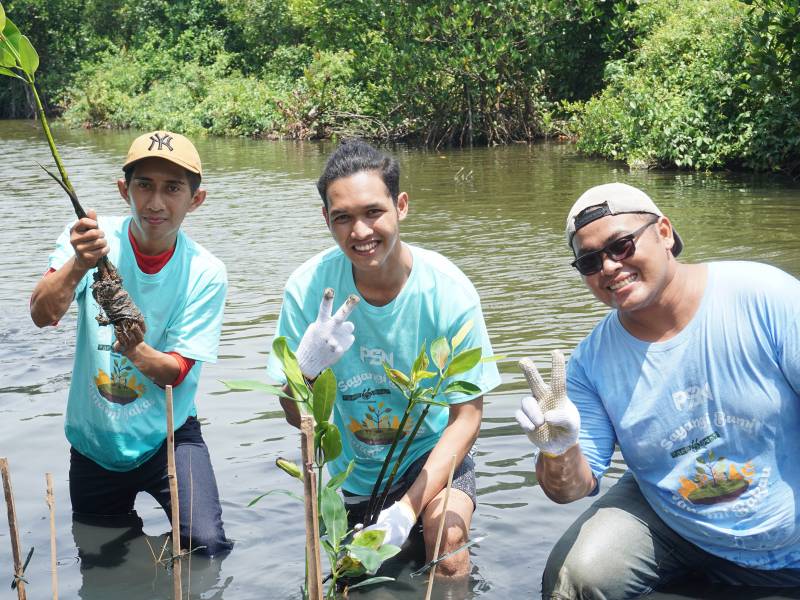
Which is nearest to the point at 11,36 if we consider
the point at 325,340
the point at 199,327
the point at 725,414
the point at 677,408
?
the point at 325,340

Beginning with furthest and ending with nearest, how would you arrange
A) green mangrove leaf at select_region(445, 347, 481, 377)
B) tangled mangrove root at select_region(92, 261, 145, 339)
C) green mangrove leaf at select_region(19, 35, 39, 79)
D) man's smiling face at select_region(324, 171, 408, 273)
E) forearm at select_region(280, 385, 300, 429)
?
forearm at select_region(280, 385, 300, 429) → man's smiling face at select_region(324, 171, 408, 273) → tangled mangrove root at select_region(92, 261, 145, 339) → green mangrove leaf at select_region(445, 347, 481, 377) → green mangrove leaf at select_region(19, 35, 39, 79)

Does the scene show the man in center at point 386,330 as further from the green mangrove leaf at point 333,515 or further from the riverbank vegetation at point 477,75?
the riverbank vegetation at point 477,75

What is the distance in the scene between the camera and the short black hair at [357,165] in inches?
143

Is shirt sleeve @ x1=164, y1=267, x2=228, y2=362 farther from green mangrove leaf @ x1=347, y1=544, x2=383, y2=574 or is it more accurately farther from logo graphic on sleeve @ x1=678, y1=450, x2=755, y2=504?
logo graphic on sleeve @ x1=678, y1=450, x2=755, y2=504

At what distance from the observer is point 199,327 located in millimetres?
4086

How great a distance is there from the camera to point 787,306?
124 inches

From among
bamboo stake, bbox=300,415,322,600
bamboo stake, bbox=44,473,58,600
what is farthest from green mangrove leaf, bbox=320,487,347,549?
bamboo stake, bbox=44,473,58,600

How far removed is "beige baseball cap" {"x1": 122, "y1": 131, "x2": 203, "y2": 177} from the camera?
3.96m

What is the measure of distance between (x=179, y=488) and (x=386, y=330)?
1.04 m

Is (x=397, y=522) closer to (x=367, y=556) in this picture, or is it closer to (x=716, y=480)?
(x=367, y=556)

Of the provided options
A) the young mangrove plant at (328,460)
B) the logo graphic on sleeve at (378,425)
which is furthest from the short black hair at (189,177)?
the young mangrove plant at (328,460)

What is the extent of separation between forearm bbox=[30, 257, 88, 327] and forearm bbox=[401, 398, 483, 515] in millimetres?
1360

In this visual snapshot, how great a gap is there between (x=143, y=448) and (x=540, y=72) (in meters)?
17.2

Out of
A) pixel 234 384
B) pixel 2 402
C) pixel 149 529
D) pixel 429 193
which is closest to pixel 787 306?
pixel 234 384
